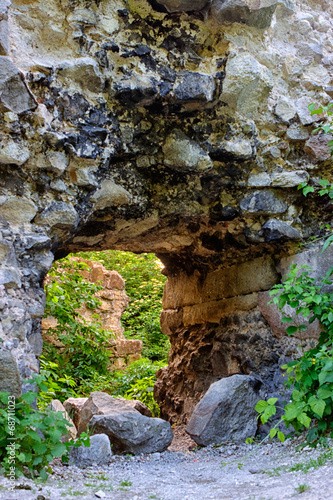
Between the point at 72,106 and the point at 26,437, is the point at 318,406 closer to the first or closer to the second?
the point at 26,437

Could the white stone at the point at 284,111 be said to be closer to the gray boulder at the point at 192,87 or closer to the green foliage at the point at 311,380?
the gray boulder at the point at 192,87

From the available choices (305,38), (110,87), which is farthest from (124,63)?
(305,38)

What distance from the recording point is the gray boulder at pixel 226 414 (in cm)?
316

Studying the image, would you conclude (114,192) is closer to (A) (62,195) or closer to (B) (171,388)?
(A) (62,195)

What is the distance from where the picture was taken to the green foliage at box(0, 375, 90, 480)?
6.29 ft

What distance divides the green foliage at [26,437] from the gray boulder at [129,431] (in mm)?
926

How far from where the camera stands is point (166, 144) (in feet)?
10.0

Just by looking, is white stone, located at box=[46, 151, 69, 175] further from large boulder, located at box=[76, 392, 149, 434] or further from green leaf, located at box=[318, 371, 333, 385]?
green leaf, located at box=[318, 371, 333, 385]

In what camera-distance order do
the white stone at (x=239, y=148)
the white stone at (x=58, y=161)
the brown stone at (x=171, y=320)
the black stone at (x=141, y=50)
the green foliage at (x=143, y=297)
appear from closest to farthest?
1. the white stone at (x=58, y=161)
2. the black stone at (x=141, y=50)
3. the white stone at (x=239, y=148)
4. the brown stone at (x=171, y=320)
5. the green foliage at (x=143, y=297)

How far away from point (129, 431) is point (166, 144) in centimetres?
194

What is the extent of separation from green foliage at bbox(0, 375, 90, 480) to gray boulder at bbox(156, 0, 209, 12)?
2.27 metres

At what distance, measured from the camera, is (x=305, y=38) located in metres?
3.47

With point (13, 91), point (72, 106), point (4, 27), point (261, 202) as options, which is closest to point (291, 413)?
point (261, 202)

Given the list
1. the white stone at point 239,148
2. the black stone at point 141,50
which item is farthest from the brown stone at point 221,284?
the black stone at point 141,50
